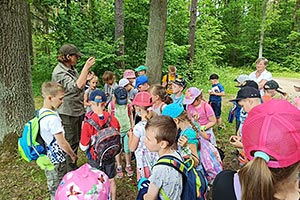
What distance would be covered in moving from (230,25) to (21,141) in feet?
97.5

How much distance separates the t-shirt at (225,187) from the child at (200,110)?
243 cm

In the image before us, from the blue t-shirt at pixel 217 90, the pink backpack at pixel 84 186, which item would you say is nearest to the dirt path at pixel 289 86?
the blue t-shirt at pixel 217 90

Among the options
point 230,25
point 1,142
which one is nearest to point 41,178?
point 1,142

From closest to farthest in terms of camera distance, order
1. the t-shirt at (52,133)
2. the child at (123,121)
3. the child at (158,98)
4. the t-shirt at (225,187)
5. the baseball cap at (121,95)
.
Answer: the t-shirt at (225,187), the t-shirt at (52,133), the child at (158,98), the baseball cap at (121,95), the child at (123,121)

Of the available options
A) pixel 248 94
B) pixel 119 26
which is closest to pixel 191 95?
pixel 248 94

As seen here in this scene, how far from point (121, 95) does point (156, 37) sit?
2.71 m

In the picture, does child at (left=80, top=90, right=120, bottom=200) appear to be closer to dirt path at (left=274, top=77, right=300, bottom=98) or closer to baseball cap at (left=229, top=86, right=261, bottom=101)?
baseball cap at (left=229, top=86, right=261, bottom=101)

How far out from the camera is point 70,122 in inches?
150

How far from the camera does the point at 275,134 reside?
121cm

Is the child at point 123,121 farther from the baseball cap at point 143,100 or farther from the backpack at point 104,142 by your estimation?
the backpack at point 104,142

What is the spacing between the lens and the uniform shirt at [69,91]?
357 cm

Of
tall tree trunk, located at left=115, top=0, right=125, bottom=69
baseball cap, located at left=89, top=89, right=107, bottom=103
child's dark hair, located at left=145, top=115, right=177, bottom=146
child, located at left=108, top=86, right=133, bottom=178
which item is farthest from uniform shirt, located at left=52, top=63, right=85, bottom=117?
tall tree trunk, located at left=115, top=0, right=125, bottom=69

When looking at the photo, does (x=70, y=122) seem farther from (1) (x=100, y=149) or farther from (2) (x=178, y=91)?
(2) (x=178, y=91)

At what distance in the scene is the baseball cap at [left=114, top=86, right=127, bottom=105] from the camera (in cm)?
435
